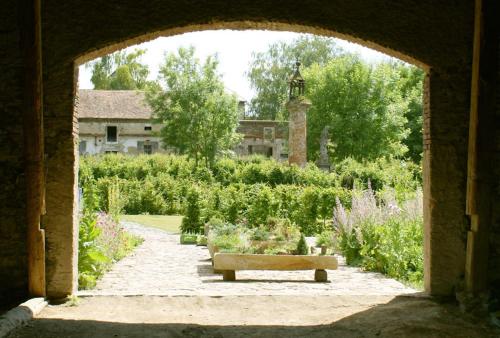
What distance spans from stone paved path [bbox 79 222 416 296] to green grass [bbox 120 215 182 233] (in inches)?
211

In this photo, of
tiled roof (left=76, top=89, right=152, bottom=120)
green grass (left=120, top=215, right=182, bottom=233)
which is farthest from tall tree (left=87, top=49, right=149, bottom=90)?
green grass (left=120, top=215, right=182, bottom=233)

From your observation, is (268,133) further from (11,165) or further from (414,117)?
(11,165)

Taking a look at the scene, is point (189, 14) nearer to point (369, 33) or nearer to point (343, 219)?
point (369, 33)

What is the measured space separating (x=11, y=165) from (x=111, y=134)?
114 feet

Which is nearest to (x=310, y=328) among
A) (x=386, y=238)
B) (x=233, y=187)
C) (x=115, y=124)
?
(x=386, y=238)

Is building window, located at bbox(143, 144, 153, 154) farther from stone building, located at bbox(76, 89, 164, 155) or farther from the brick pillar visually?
the brick pillar

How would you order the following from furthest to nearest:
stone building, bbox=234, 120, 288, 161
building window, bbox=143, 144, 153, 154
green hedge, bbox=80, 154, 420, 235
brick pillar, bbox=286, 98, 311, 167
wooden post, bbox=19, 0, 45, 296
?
stone building, bbox=234, 120, 288, 161 < building window, bbox=143, 144, 153, 154 < brick pillar, bbox=286, 98, 311, 167 < green hedge, bbox=80, 154, 420, 235 < wooden post, bbox=19, 0, 45, 296

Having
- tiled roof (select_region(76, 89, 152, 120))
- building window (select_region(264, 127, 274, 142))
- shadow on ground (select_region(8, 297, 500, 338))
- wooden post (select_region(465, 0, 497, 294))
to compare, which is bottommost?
shadow on ground (select_region(8, 297, 500, 338))

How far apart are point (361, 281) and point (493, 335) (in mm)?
3248

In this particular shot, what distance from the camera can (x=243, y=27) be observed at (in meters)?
6.84

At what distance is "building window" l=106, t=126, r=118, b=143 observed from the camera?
40.1m

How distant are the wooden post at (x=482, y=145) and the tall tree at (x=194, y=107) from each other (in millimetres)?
25817

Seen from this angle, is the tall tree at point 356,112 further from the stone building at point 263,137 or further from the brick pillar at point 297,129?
the brick pillar at point 297,129

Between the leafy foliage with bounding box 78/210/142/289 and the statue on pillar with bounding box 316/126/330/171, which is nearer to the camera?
the leafy foliage with bounding box 78/210/142/289
